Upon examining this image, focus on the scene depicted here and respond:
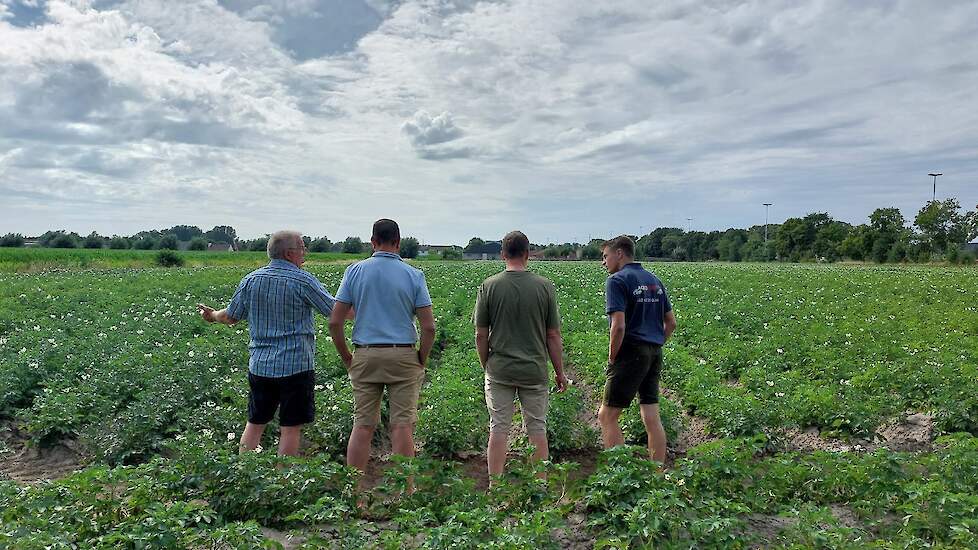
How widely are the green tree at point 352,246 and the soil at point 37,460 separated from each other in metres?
85.4

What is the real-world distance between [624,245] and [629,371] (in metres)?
1.13

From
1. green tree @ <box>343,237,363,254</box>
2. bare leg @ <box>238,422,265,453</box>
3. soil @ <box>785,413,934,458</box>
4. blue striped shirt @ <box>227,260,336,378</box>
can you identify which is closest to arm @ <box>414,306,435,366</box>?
blue striped shirt @ <box>227,260,336,378</box>

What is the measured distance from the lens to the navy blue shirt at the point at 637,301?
218 inches

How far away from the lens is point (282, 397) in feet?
17.1

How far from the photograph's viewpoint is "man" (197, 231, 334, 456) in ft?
16.9

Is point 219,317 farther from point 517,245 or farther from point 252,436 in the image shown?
point 517,245

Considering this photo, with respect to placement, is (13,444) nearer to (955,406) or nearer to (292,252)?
(292,252)

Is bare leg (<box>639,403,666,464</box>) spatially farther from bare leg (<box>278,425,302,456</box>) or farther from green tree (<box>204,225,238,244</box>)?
green tree (<box>204,225,238,244</box>)

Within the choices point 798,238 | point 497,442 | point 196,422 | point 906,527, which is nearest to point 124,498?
point 196,422

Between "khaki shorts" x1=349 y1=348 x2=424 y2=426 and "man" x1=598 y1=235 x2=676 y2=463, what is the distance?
1.75m

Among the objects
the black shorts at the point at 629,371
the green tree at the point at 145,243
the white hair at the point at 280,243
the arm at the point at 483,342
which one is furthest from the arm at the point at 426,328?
the green tree at the point at 145,243

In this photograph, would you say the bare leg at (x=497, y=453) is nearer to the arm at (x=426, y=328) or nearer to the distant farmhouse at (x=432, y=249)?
the arm at (x=426, y=328)

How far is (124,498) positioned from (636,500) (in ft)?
12.6

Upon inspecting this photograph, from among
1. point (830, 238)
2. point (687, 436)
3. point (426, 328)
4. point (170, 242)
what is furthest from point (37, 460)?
point (830, 238)
